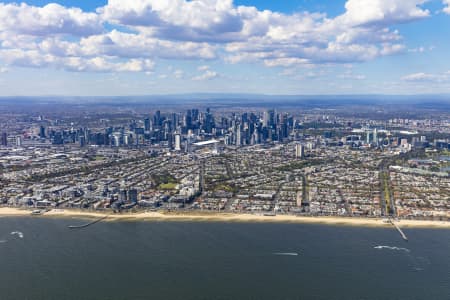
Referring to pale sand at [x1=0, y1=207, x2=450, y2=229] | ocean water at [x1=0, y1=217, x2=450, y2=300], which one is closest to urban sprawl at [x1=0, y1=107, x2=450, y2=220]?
pale sand at [x1=0, y1=207, x2=450, y2=229]

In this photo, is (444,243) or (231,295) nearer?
(231,295)

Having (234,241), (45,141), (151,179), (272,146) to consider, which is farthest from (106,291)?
(45,141)

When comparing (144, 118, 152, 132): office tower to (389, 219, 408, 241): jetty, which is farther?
(144, 118, 152, 132): office tower

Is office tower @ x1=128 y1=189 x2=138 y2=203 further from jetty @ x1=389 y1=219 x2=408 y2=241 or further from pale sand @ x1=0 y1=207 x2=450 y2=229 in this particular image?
jetty @ x1=389 y1=219 x2=408 y2=241

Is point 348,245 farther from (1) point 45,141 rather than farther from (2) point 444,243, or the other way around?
(1) point 45,141

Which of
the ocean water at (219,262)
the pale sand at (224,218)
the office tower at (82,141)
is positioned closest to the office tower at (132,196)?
the pale sand at (224,218)

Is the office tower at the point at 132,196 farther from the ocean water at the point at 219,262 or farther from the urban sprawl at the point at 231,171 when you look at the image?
the ocean water at the point at 219,262

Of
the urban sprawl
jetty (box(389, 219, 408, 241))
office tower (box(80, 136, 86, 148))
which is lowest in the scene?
jetty (box(389, 219, 408, 241))
